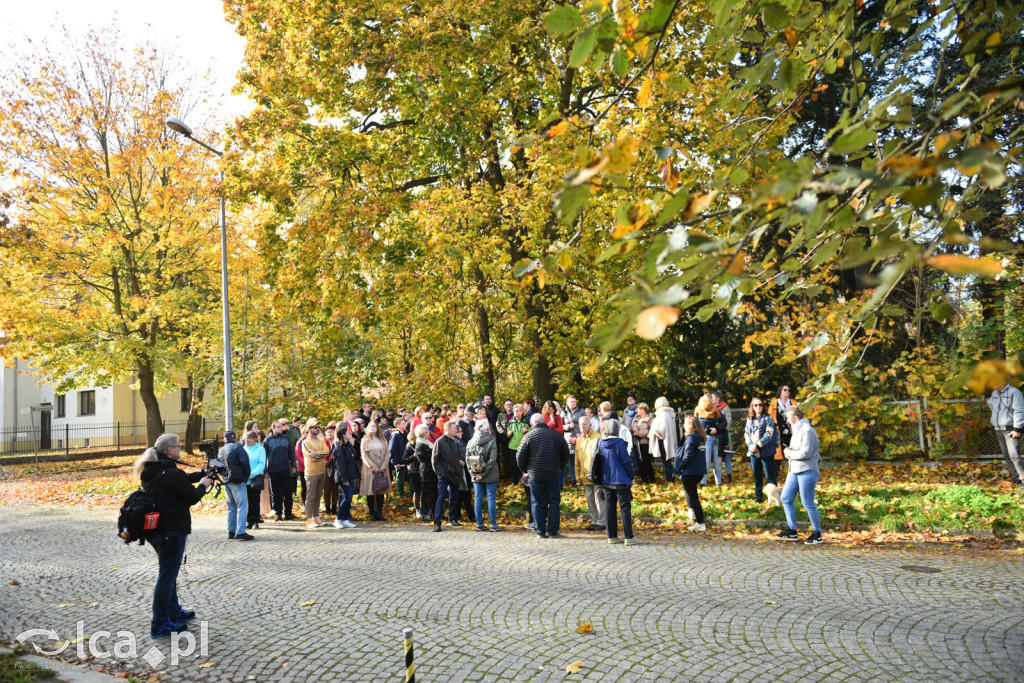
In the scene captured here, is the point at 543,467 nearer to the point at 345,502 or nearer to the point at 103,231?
the point at 345,502

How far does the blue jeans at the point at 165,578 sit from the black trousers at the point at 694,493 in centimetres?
742

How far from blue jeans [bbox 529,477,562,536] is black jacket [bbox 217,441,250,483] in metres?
4.84

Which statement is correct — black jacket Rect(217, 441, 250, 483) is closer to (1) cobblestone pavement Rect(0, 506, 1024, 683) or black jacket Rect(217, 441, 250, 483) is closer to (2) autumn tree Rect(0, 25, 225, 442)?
(1) cobblestone pavement Rect(0, 506, 1024, 683)

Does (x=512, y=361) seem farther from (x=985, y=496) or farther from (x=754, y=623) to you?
(x=754, y=623)

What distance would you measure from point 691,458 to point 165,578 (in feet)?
24.5

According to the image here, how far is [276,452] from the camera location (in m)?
13.2

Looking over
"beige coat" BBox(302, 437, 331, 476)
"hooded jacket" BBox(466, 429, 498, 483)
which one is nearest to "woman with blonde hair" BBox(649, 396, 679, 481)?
"hooded jacket" BBox(466, 429, 498, 483)

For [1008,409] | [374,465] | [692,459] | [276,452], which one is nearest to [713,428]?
[692,459]

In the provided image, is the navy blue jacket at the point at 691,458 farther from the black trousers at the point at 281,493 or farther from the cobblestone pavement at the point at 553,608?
the black trousers at the point at 281,493

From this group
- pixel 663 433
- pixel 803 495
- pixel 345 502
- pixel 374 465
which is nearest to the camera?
pixel 803 495

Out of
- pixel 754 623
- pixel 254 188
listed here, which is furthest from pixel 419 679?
pixel 254 188

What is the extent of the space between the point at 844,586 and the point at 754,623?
1.83 meters

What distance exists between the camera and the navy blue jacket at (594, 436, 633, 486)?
10023 mm

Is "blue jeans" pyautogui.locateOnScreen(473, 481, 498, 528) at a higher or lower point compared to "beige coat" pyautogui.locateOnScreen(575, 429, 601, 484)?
lower
